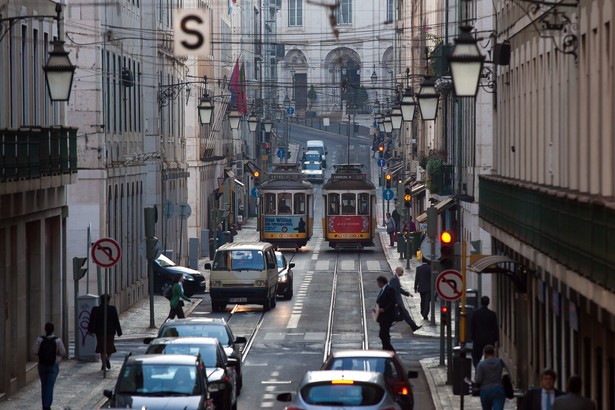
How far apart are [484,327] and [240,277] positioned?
18.6 metres

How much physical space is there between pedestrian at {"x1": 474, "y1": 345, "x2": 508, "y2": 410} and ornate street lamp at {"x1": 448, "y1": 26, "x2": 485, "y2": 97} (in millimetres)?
4955

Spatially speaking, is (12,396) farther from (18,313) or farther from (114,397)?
(114,397)

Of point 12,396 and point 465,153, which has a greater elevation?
point 465,153

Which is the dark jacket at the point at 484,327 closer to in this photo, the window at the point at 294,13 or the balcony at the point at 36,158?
the balcony at the point at 36,158

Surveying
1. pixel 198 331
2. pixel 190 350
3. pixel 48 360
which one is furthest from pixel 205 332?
pixel 190 350

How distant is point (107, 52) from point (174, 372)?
27.2 metres

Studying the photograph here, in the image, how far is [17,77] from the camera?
33.4m

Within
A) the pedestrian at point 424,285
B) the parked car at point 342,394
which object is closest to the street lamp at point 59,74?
the parked car at point 342,394

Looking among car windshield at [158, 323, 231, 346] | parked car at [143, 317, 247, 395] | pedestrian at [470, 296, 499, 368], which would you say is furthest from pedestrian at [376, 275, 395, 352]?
car windshield at [158, 323, 231, 346]

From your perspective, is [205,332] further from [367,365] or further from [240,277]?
[240,277]

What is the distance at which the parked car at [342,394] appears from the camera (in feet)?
63.7

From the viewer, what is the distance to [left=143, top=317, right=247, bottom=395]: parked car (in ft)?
94.7

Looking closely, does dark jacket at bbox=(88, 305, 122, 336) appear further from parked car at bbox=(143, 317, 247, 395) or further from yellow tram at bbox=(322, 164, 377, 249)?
yellow tram at bbox=(322, 164, 377, 249)

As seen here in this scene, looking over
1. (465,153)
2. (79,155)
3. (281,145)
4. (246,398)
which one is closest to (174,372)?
(246,398)
